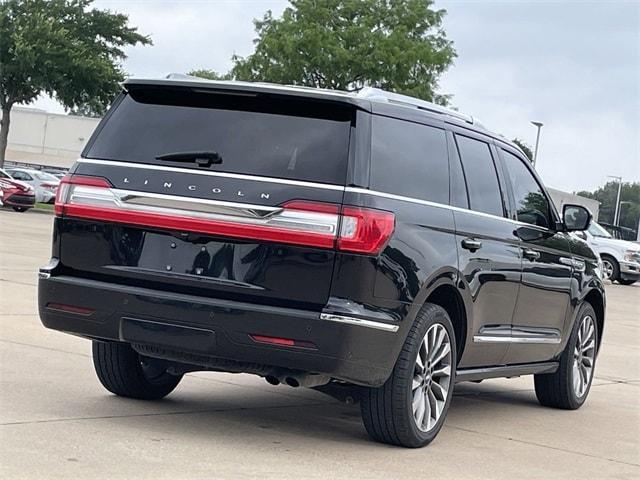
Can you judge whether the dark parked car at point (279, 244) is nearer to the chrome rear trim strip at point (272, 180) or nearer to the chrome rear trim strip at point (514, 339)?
the chrome rear trim strip at point (272, 180)

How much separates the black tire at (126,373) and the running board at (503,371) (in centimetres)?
178

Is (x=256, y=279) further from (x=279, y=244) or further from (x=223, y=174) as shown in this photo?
(x=223, y=174)

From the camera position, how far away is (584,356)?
9.62 meters

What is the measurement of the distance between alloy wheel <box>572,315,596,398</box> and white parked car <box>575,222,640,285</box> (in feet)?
82.5

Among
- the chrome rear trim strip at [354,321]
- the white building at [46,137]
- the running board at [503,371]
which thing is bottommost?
the running board at [503,371]

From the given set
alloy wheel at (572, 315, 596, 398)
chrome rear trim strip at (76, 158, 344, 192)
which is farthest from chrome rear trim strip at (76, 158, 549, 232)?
alloy wheel at (572, 315, 596, 398)

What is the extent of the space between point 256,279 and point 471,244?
1.59 metres

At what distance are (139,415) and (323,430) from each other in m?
1.05

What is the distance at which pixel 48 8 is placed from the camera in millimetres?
51906

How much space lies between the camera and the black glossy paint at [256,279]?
6.09 meters

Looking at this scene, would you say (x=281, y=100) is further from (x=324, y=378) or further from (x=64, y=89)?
(x=64, y=89)

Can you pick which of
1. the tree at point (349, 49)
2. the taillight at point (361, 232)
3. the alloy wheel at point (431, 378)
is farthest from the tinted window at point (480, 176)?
the tree at point (349, 49)

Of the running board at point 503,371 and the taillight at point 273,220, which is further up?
the taillight at point 273,220

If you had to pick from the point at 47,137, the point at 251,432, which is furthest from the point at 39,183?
the point at 47,137
